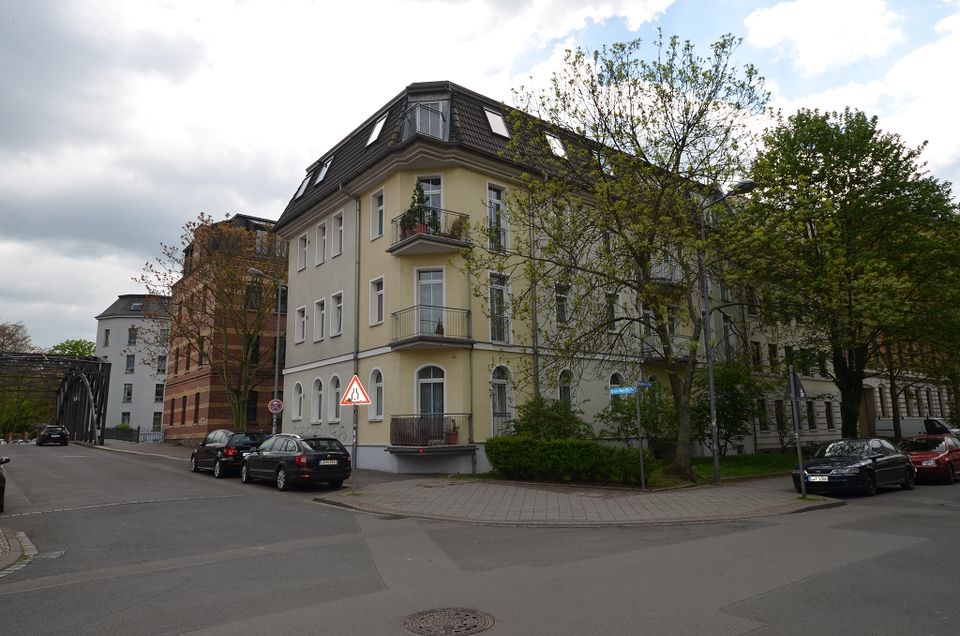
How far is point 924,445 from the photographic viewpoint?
61.7 feet

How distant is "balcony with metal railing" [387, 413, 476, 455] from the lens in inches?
758

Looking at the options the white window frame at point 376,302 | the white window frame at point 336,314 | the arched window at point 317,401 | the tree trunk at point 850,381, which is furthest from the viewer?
the arched window at point 317,401

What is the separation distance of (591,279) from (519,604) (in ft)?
41.0

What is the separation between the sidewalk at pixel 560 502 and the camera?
11.7 m

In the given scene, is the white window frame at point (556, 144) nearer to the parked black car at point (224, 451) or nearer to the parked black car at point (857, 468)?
the parked black car at point (857, 468)

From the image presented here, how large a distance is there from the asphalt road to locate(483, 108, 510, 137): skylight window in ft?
51.7

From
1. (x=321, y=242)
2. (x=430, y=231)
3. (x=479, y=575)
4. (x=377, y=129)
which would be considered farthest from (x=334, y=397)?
(x=479, y=575)

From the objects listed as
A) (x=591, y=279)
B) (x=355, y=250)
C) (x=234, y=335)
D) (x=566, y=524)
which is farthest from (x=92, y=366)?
(x=566, y=524)

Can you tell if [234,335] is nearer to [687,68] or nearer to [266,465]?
[266,465]

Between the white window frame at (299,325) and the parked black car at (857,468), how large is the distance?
20.1 metres

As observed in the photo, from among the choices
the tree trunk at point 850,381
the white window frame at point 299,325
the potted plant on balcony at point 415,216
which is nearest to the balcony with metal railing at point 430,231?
the potted plant on balcony at point 415,216

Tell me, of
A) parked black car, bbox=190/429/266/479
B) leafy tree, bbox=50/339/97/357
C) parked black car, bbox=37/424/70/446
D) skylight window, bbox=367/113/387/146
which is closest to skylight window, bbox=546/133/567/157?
skylight window, bbox=367/113/387/146

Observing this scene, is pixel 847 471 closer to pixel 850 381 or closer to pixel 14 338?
pixel 850 381

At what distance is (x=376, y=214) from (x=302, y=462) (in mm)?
10361
